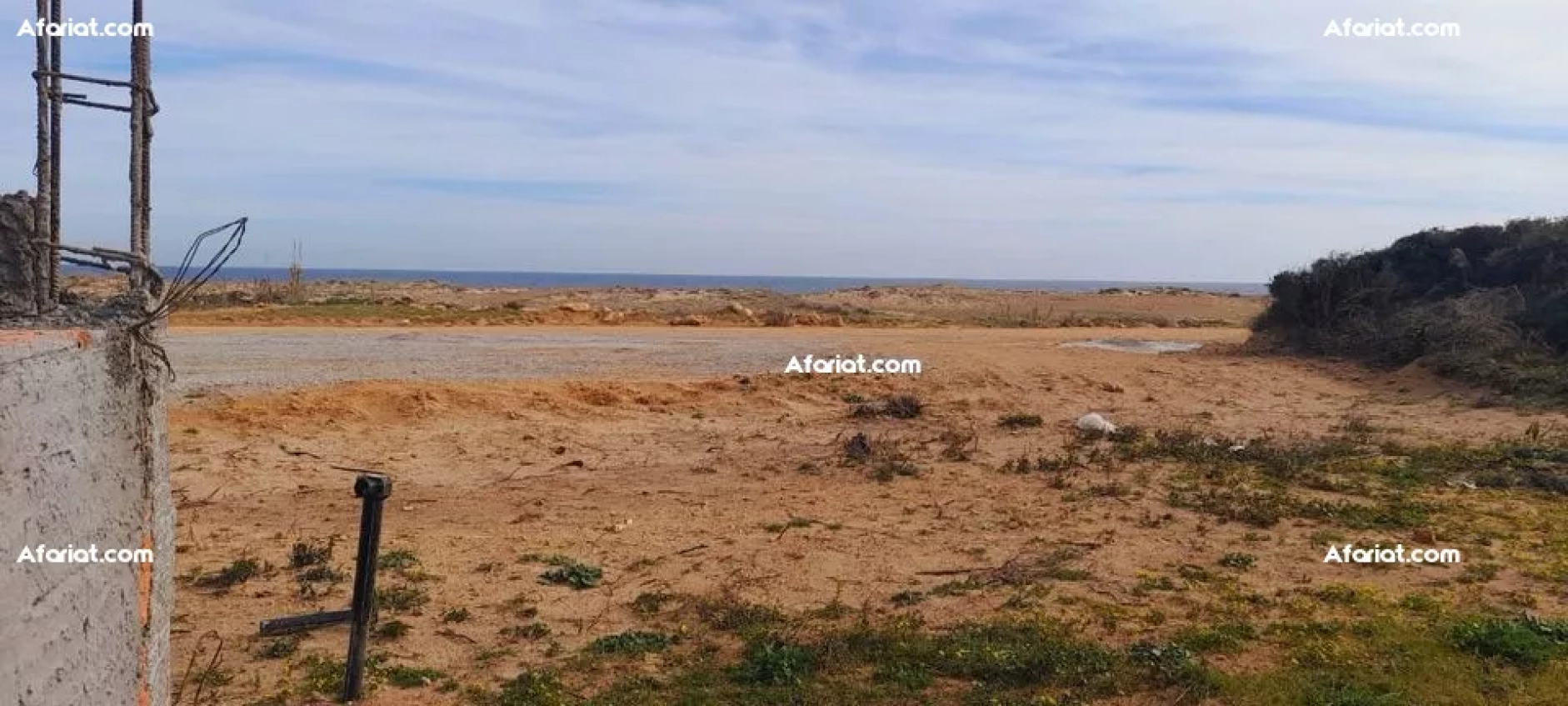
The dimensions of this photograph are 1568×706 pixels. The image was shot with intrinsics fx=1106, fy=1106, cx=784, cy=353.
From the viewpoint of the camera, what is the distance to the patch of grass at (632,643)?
223 inches

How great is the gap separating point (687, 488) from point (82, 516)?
6.46 meters

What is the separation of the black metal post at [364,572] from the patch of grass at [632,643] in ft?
3.85

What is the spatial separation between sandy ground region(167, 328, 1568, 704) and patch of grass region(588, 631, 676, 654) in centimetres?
16

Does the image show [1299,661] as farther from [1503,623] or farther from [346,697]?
[346,697]

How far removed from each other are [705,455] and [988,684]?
19.2 feet

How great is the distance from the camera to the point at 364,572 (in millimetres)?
4941

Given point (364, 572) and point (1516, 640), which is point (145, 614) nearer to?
point (364, 572)

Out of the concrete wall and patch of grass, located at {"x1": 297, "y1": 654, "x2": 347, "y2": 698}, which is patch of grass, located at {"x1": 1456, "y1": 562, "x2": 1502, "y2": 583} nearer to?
patch of grass, located at {"x1": 297, "y1": 654, "x2": 347, "y2": 698}

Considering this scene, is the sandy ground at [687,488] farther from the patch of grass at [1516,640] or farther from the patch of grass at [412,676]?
the patch of grass at [1516,640]

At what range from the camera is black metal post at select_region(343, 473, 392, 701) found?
16.0 ft

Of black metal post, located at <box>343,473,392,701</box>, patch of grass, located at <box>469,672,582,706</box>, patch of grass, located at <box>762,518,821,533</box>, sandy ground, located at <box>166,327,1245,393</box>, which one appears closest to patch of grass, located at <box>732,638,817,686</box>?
patch of grass, located at <box>469,672,582,706</box>

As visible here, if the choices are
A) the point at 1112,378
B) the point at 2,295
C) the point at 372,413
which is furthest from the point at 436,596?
the point at 1112,378

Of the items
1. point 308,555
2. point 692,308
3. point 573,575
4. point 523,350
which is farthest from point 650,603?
point 692,308

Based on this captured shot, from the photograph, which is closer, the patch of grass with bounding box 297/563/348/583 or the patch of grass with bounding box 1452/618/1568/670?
the patch of grass with bounding box 1452/618/1568/670
